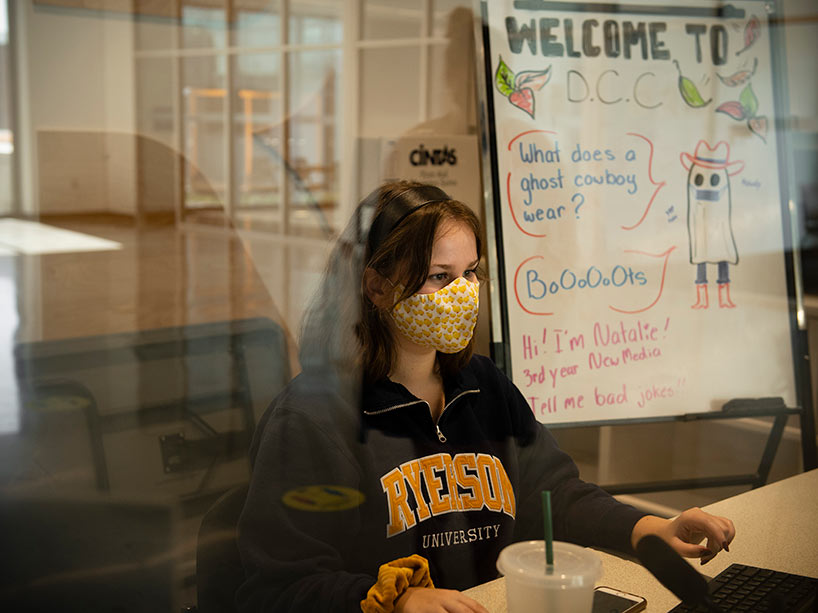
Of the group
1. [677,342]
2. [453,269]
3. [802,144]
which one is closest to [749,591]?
[453,269]

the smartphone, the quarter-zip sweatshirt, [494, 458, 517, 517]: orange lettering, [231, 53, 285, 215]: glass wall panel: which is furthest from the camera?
[231, 53, 285, 215]: glass wall panel

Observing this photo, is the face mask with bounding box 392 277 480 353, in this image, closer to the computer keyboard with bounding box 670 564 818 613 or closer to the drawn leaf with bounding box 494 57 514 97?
the computer keyboard with bounding box 670 564 818 613

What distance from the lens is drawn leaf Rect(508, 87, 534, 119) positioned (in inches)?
68.3

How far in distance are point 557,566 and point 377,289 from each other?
507 millimetres

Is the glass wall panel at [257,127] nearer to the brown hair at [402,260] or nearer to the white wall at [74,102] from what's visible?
the white wall at [74,102]

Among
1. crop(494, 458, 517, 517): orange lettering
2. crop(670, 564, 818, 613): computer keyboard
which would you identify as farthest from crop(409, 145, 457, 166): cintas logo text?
crop(670, 564, 818, 613): computer keyboard

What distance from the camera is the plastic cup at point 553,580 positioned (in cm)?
78

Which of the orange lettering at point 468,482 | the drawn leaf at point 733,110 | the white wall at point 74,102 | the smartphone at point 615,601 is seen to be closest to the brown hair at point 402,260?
the orange lettering at point 468,482

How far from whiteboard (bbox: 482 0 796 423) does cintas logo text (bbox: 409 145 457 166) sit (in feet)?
0.91

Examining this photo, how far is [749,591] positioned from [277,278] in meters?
1.16

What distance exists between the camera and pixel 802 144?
6.41 ft

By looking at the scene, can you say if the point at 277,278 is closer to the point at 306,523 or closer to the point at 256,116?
the point at 256,116

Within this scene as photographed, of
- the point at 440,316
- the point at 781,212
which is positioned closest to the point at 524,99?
the point at 781,212

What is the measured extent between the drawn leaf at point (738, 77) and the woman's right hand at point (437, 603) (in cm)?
142
